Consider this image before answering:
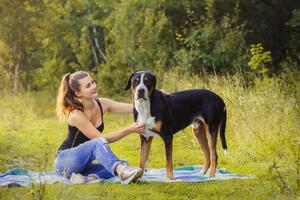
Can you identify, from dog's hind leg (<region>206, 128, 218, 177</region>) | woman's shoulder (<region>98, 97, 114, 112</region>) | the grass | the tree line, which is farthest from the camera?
the tree line

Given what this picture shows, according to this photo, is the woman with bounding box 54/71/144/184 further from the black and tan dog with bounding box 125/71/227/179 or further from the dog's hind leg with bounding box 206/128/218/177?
the dog's hind leg with bounding box 206/128/218/177

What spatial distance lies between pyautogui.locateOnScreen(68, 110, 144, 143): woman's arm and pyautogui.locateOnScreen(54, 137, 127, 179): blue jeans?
21cm

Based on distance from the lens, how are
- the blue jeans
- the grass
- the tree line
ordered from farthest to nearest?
the tree line, the blue jeans, the grass

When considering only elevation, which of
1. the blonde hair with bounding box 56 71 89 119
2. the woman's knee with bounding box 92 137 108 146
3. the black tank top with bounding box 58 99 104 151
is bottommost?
the black tank top with bounding box 58 99 104 151

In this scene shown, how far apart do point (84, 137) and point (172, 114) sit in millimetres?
1017

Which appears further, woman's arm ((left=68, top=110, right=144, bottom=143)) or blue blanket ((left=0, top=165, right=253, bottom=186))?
woman's arm ((left=68, top=110, right=144, bottom=143))

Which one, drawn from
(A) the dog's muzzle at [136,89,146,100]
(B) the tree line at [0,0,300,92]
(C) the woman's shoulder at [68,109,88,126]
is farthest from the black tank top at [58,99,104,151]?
(B) the tree line at [0,0,300,92]

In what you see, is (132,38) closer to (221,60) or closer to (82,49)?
(221,60)

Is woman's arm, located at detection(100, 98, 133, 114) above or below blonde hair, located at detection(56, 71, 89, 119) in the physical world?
below

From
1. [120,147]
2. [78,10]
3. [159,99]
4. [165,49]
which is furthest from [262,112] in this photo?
[78,10]

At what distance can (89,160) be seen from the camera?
22.0 ft

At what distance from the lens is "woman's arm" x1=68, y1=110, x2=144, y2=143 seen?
6.74 metres

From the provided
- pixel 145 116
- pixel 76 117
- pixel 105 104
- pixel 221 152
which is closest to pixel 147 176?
pixel 145 116

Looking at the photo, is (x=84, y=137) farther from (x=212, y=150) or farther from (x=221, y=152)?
(x=221, y=152)
